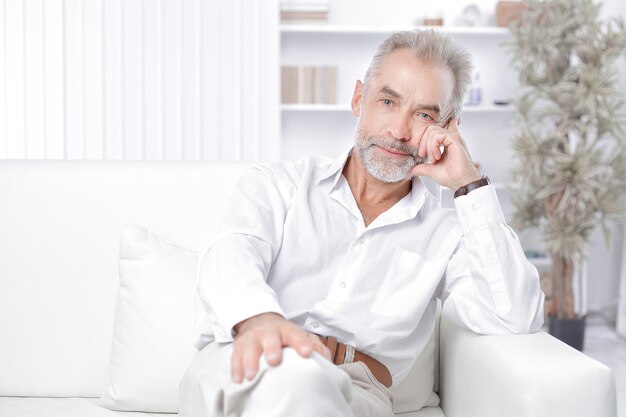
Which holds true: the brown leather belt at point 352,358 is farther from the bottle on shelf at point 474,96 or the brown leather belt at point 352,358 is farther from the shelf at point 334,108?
the bottle on shelf at point 474,96

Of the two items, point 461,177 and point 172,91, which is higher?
point 172,91

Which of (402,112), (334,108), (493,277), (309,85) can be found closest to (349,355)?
(493,277)

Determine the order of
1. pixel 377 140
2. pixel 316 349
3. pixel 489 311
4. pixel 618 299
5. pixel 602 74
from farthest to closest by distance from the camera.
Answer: pixel 618 299 < pixel 602 74 < pixel 377 140 < pixel 489 311 < pixel 316 349

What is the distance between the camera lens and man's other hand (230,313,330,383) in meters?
1.16

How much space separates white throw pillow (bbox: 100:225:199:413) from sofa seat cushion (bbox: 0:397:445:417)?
19 mm

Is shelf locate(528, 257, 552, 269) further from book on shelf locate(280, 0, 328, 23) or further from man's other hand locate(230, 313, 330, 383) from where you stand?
man's other hand locate(230, 313, 330, 383)

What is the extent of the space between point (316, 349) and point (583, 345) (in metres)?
3.26

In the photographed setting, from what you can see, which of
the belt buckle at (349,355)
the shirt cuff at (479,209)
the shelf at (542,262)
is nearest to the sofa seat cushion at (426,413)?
the belt buckle at (349,355)

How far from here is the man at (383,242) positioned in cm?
159

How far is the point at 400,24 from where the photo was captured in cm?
480

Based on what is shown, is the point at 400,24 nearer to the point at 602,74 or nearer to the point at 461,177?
the point at 602,74

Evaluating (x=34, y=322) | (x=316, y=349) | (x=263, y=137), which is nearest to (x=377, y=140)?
(x=316, y=349)

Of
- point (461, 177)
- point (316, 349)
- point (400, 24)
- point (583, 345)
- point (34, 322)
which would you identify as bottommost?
point (583, 345)

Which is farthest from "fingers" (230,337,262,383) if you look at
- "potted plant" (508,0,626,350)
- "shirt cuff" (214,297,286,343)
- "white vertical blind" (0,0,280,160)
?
"potted plant" (508,0,626,350)
